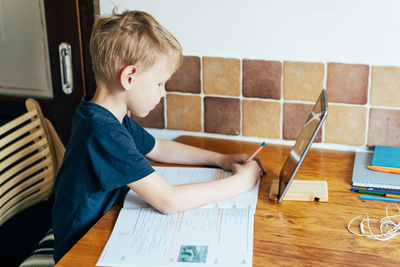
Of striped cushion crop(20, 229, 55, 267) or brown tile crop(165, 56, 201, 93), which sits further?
brown tile crop(165, 56, 201, 93)

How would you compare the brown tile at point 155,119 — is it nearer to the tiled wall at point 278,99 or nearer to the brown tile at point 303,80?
the tiled wall at point 278,99

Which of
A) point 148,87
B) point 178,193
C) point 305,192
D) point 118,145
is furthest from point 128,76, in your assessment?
point 305,192

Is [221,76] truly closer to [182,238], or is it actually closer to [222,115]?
[222,115]

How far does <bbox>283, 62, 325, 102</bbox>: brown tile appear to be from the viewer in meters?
1.51

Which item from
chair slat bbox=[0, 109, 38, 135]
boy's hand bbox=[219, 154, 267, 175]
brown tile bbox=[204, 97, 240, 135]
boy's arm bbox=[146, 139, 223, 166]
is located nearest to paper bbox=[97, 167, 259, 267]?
boy's hand bbox=[219, 154, 267, 175]

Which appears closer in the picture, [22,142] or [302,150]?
[302,150]

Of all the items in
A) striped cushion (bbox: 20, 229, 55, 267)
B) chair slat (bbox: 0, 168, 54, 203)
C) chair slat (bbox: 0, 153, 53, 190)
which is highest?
chair slat (bbox: 0, 153, 53, 190)

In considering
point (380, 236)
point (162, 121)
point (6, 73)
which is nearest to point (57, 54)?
point (6, 73)

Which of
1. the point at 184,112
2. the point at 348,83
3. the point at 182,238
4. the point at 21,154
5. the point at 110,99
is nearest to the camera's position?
the point at 182,238

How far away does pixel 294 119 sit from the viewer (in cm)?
158

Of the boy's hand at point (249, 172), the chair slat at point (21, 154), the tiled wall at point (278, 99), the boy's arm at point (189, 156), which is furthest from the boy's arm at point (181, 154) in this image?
the chair slat at point (21, 154)

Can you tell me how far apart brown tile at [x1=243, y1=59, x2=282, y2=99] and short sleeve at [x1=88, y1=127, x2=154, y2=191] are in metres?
0.61

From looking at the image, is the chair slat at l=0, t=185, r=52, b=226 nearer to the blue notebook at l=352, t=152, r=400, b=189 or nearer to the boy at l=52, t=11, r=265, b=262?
the boy at l=52, t=11, r=265, b=262

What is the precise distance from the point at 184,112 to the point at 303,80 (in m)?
0.45
